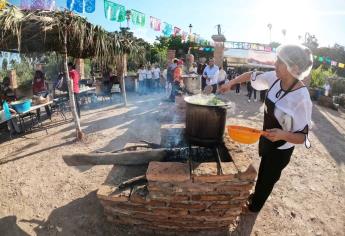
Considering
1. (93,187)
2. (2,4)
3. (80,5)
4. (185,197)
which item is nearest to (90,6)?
(80,5)

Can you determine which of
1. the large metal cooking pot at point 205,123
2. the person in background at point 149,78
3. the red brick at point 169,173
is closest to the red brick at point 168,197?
the red brick at point 169,173

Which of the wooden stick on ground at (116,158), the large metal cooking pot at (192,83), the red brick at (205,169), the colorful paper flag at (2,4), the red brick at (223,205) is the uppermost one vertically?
the colorful paper flag at (2,4)

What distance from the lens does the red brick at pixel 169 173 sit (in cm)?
289

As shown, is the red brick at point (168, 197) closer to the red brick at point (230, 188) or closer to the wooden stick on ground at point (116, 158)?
the red brick at point (230, 188)

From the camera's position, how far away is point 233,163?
10.3 feet

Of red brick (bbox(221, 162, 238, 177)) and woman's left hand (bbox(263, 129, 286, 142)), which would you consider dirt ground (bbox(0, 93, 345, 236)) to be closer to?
red brick (bbox(221, 162, 238, 177))

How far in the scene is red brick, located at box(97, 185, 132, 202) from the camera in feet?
10.2

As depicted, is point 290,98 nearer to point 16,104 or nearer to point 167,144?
point 167,144

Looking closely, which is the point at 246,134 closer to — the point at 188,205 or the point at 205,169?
the point at 205,169

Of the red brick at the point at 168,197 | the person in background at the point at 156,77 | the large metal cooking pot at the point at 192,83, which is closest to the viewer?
the red brick at the point at 168,197

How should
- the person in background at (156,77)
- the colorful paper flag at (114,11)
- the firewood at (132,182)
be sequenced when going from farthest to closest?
the person in background at (156,77) → the colorful paper flag at (114,11) → the firewood at (132,182)

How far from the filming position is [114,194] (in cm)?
314

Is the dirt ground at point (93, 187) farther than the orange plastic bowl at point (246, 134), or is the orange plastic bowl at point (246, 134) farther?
the dirt ground at point (93, 187)

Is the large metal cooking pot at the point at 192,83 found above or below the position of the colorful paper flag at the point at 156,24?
below
